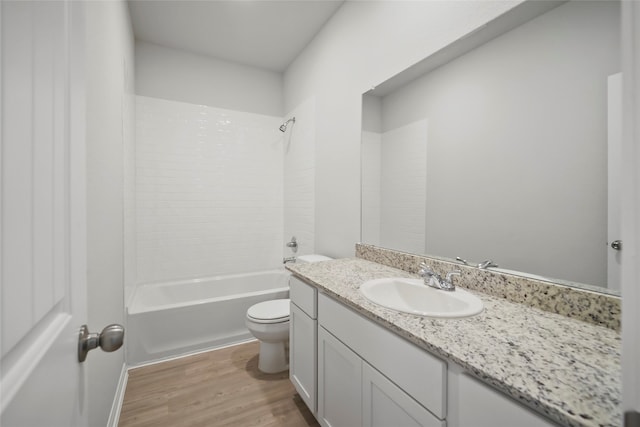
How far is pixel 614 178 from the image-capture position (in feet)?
2.80

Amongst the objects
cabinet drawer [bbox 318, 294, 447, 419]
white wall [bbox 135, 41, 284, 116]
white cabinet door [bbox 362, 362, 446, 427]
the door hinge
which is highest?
white wall [bbox 135, 41, 284, 116]

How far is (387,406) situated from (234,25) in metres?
2.93

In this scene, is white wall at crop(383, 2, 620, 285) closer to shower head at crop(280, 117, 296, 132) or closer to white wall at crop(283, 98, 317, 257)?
white wall at crop(283, 98, 317, 257)

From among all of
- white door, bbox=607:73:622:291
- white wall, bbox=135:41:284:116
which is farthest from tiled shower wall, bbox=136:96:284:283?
white door, bbox=607:73:622:291

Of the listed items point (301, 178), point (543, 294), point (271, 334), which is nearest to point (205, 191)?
point (301, 178)

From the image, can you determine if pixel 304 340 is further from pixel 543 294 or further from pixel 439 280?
pixel 543 294

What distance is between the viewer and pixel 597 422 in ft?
1.56

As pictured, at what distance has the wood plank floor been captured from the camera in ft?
5.08

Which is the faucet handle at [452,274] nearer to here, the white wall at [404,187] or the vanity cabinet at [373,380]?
the white wall at [404,187]

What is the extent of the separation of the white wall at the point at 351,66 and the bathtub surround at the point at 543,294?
2.85 ft

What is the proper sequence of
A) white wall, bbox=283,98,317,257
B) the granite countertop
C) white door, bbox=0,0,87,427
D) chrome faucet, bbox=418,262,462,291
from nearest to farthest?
white door, bbox=0,0,87,427 → the granite countertop → chrome faucet, bbox=418,262,462,291 → white wall, bbox=283,98,317,257

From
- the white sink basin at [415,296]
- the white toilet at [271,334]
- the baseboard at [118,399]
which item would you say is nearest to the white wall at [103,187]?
the baseboard at [118,399]

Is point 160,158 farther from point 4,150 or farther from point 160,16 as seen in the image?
point 4,150

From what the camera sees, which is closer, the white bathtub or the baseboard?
the baseboard
